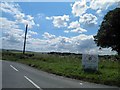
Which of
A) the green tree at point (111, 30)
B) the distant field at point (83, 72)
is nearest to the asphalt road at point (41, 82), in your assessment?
the distant field at point (83, 72)

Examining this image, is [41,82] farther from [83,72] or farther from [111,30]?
[83,72]

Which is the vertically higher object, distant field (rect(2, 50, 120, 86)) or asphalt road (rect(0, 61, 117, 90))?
distant field (rect(2, 50, 120, 86))

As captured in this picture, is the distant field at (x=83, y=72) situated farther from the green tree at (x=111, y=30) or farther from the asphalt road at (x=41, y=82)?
the green tree at (x=111, y=30)

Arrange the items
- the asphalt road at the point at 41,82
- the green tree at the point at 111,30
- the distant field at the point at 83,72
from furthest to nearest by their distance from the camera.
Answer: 1. the distant field at the point at 83,72
2. the green tree at the point at 111,30
3. the asphalt road at the point at 41,82

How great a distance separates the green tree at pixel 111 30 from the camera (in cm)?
1947

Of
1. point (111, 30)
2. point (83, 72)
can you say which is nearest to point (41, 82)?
point (111, 30)

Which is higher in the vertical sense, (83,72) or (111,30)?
(111,30)

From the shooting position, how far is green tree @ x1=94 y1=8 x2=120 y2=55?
19.5 meters

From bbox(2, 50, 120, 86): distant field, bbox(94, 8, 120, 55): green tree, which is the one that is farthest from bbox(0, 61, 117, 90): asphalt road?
bbox(94, 8, 120, 55): green tree

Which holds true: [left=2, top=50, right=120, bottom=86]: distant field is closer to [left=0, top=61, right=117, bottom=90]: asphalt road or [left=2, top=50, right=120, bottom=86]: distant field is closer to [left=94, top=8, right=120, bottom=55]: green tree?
[left=0, top=61, right=117, bottom=90]: asphalt road

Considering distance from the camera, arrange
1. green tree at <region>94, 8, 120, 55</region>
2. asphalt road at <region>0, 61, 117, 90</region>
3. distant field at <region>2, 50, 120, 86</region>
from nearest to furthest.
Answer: asphalt road at <region>0, 61, 117, 90</region> < green tree at <region>94, 8, 120, 55</region> < distant field at <region>2, 50, 120, 86</region>

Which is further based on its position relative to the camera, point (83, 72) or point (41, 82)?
point (83, 72)

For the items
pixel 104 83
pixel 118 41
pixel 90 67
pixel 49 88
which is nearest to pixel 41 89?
pixel 49 88

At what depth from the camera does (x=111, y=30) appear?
1994 centimetres
